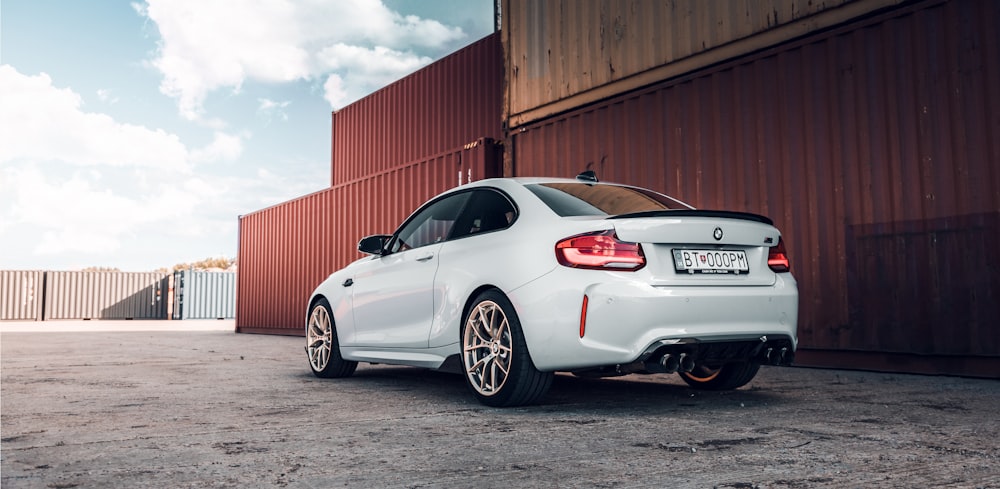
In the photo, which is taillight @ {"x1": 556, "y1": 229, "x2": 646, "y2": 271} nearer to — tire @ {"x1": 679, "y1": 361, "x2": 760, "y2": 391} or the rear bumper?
the rear bumper

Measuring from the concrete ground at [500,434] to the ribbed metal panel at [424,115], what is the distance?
6495mm

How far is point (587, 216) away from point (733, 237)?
76 cm

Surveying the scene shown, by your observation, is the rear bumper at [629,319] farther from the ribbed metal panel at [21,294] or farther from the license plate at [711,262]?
the ribbed metal panel at [21,294]

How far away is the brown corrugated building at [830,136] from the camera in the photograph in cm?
541

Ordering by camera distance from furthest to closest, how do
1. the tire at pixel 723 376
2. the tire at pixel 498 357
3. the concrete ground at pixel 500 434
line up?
the tire at pixel 723 376, the tire at pixel 498 357, the concrete ground at pixel 500 434

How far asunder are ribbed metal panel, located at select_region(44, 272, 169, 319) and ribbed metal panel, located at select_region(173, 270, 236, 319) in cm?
185

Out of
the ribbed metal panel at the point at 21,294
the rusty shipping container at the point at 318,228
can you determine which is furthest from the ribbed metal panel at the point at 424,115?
the ribbed metal panel at the point at 21,294

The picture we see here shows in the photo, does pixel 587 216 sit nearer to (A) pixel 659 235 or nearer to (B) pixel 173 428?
(A) pixel 659 235

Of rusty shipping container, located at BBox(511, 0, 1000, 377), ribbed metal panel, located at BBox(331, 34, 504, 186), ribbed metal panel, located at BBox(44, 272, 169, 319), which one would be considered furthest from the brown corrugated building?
ribbed metal panel, located at BBox(44, 272, 169, 319)

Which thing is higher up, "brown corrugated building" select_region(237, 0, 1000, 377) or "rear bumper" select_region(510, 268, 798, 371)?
"brown corrugated building" select_region(237, 0, 1000, 377)

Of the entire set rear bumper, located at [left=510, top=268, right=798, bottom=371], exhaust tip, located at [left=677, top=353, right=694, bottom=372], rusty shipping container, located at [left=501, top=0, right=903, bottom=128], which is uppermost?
rusty shipping container, located at [left=501, top=0, right=903, bottom=128]

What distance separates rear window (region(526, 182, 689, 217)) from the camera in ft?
13.5

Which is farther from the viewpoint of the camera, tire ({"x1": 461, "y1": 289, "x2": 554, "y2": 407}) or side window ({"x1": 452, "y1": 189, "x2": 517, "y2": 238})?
side window ({"x1": 452, "y1": 189, "x2": 517, "y2": 238})

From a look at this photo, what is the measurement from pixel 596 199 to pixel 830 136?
9.58 feet
